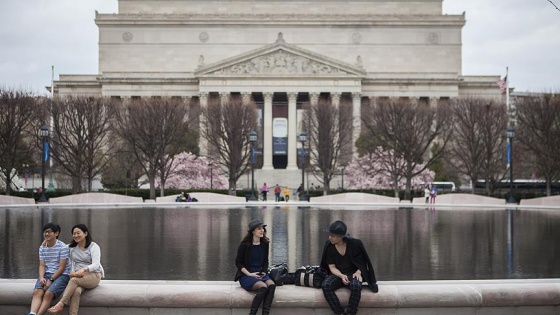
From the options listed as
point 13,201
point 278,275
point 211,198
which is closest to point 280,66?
point 211,198

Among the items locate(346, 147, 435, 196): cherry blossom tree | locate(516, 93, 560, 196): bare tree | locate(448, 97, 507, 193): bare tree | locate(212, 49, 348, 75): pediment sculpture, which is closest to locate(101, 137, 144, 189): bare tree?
locate(346, 147, 435, 196): cherry blossom tree

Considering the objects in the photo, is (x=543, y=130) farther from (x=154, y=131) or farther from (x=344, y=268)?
(x=344, y=268)

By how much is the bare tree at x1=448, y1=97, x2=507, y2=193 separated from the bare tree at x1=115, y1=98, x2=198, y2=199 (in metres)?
23.2

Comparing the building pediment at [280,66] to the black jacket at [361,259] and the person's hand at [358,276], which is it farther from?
the person's hand at [358,276]

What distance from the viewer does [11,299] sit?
11.6 m

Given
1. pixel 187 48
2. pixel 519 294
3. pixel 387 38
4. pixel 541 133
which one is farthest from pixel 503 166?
pixel 519 294

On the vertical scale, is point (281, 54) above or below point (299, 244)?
above

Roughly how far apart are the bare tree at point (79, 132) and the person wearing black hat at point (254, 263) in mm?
46833

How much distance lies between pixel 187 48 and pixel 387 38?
2564 centimetres

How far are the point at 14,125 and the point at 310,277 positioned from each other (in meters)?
49.0

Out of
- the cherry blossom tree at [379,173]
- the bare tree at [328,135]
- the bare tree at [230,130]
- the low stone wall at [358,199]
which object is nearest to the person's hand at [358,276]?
the low stone wall at [358,199]

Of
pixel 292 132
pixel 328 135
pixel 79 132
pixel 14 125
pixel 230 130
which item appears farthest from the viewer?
pixel 292 132

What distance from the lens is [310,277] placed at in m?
11.9

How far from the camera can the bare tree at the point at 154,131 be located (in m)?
59.8
